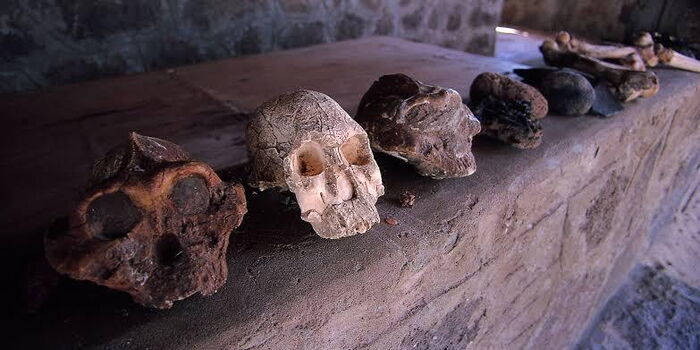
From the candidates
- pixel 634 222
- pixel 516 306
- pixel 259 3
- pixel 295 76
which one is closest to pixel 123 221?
pixel 516 306

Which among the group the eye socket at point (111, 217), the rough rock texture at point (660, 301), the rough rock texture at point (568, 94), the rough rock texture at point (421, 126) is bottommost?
the rough rock texture at point (660, 301)

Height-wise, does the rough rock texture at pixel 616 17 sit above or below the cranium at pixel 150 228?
below

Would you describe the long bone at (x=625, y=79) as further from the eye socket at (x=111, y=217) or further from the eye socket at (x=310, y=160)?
the eye socket at (x=111, y=217)

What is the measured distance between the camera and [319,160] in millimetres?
1102

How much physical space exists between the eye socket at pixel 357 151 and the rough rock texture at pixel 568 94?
125 centimetres

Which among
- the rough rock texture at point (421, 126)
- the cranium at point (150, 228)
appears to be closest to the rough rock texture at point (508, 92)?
the rough rock texture at point (421, 126)

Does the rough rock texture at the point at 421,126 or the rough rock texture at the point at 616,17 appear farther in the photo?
the rough rock texture at the point at 616,17

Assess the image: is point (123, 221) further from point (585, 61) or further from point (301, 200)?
point (585, 61)

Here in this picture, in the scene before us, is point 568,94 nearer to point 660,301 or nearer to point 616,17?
Result: point 660,301

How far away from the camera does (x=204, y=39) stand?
3.08 meters

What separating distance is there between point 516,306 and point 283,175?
53.3 inches

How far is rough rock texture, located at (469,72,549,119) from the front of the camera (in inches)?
70.1

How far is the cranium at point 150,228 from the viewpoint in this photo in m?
0.79

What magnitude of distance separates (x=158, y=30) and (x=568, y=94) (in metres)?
2.47
